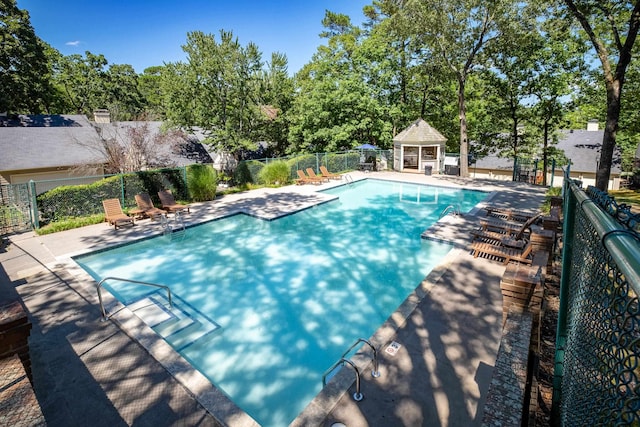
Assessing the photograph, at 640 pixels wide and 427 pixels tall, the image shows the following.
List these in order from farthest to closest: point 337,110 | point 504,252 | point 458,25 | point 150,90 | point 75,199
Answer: point 150,90 → point 337,110 → point 458,25 → point 75,199 → point 504,252

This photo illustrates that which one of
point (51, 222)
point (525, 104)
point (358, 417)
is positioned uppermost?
point (525, 104)

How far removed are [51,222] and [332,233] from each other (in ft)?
31.0

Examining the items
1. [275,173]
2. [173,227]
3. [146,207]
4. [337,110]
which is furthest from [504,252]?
[337,110]

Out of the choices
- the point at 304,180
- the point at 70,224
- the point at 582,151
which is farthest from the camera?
the point at 582,151

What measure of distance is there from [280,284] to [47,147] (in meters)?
17.6

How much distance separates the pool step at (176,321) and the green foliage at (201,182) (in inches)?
325

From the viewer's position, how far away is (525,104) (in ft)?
72.8

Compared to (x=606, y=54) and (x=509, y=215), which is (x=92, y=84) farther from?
(x=606, y=54)

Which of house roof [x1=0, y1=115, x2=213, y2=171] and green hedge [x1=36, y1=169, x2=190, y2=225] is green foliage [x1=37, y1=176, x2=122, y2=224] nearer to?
green hedge [x1=36, y1=169, x2=190, y2=225]

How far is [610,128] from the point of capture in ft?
39.2

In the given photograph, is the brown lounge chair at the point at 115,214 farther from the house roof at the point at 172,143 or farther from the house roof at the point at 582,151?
the house roof at the point at 582,151

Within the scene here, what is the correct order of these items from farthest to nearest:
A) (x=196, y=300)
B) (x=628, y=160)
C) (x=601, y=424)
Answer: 1. (x=628, y=160)
2. (x=196, y=300)
3. (x=601, y=424)

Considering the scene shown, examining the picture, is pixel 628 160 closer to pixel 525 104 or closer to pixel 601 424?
pixel 525 104

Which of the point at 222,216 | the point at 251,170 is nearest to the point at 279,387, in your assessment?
the point at 222,216
